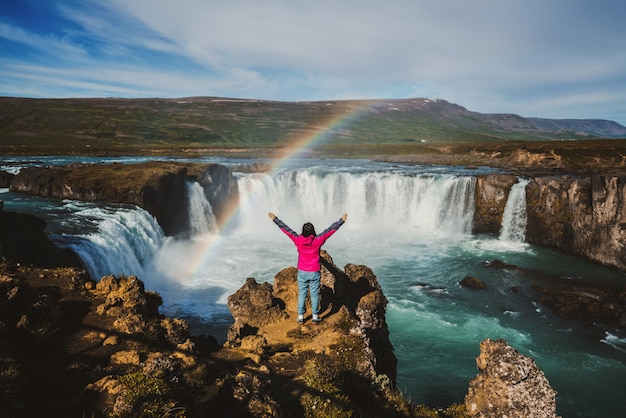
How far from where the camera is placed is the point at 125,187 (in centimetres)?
3584

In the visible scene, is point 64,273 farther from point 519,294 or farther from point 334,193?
point 334,193

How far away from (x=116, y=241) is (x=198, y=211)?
53.7ft

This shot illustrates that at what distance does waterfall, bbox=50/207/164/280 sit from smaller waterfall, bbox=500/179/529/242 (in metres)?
37.8

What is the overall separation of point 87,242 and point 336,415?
21.4 meters

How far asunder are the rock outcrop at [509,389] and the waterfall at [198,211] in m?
36.6

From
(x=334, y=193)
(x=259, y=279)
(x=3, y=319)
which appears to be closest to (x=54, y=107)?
(x=334, y=193)

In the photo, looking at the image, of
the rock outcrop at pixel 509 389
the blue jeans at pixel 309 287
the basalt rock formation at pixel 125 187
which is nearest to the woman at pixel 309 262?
the blue jeans at pixel 309 287

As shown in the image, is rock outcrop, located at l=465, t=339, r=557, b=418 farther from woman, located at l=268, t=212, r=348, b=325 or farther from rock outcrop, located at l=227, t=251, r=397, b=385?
woman, located at l=268, t=212, r=348, b=325

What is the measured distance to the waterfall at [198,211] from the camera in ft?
134

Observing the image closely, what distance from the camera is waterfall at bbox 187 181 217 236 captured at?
4094 centimetres

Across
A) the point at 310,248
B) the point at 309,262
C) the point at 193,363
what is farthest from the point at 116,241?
the point at 193,363

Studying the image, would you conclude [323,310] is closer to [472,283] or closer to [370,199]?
[472,283]

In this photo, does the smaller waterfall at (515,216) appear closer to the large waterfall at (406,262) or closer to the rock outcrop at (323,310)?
the large waterfall at (406,262)

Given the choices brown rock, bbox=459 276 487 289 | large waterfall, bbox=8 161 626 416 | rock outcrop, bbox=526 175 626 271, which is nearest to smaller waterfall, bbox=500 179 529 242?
large waterfall, bbox=8 161 626 416
